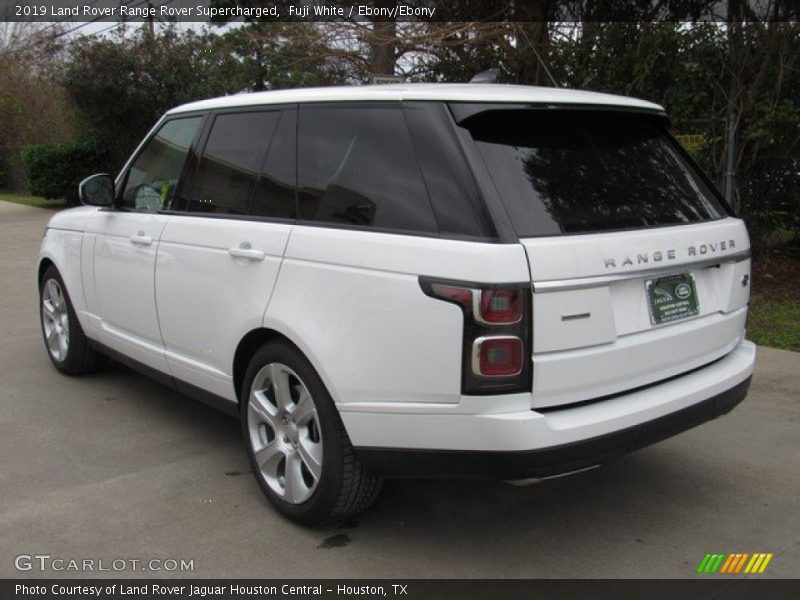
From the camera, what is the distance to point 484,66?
10.2m

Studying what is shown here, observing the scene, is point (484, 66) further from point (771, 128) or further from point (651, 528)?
point (651, 528)

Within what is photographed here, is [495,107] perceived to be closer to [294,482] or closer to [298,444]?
[298,444]

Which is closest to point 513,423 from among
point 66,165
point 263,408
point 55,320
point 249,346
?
point 263,408

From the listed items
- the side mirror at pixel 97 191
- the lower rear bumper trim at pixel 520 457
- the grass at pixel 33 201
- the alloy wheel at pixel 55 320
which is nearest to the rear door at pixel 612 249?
the lower rear bumper trim at pixel 520 457

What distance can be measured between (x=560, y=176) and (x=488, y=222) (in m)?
0.48

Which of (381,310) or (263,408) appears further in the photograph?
(263,408)

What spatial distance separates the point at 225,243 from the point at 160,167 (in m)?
1.15

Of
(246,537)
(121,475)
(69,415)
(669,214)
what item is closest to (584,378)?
(669,214)

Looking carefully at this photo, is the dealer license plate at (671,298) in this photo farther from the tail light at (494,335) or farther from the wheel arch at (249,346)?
the wheel arch at (249,346)

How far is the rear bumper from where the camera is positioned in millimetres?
2719

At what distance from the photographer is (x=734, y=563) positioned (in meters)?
3.17

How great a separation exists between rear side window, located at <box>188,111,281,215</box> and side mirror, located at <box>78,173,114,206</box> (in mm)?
983

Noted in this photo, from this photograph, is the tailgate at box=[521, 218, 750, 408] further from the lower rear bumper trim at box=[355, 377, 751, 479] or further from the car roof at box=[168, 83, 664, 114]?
the car roof at box=[168, 83, 664, 114]

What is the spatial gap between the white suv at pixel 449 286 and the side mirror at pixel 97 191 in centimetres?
101
